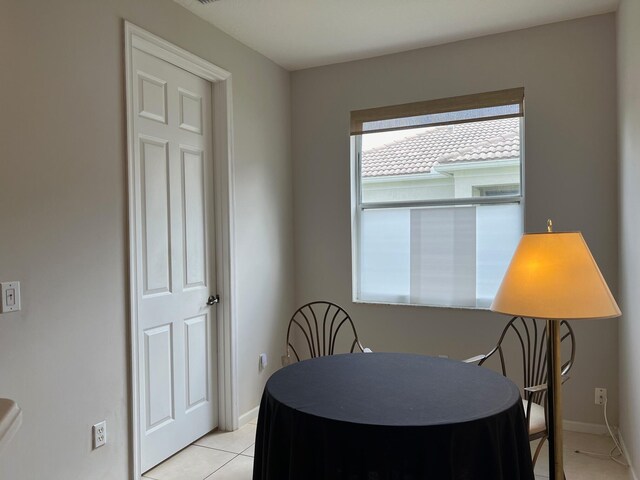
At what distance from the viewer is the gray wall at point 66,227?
1978 millimetres

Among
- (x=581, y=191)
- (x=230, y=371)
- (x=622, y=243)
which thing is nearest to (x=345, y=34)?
(x=581, y=191)

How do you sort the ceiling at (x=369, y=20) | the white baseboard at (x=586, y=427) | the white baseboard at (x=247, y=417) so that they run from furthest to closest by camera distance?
1. the white baseboard at (x=247, y=417)
2. the white baseboard at (x=586, y=427)
3. the ceiling at (x=369, y=20)

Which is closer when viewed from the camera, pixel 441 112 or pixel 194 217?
pixel 194 217

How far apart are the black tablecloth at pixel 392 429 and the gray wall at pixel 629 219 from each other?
3.73ft

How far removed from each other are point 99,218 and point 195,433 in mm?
1537

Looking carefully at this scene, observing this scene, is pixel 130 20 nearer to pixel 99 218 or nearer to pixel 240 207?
pixel 99 218

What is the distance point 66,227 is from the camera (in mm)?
2182

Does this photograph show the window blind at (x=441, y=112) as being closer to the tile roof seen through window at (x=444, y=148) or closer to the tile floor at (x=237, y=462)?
the tile roof seen through window at (x=444, y=148)

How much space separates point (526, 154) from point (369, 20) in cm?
135

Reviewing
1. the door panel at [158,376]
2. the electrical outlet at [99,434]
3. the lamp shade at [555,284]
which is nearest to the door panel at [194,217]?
the door panel at [158,376]

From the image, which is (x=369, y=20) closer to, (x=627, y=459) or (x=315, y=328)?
(x=315, y=328)

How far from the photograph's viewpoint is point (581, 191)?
312cm

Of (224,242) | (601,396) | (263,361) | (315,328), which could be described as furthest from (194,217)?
(601,396)

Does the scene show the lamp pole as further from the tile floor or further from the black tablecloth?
the tile floor
